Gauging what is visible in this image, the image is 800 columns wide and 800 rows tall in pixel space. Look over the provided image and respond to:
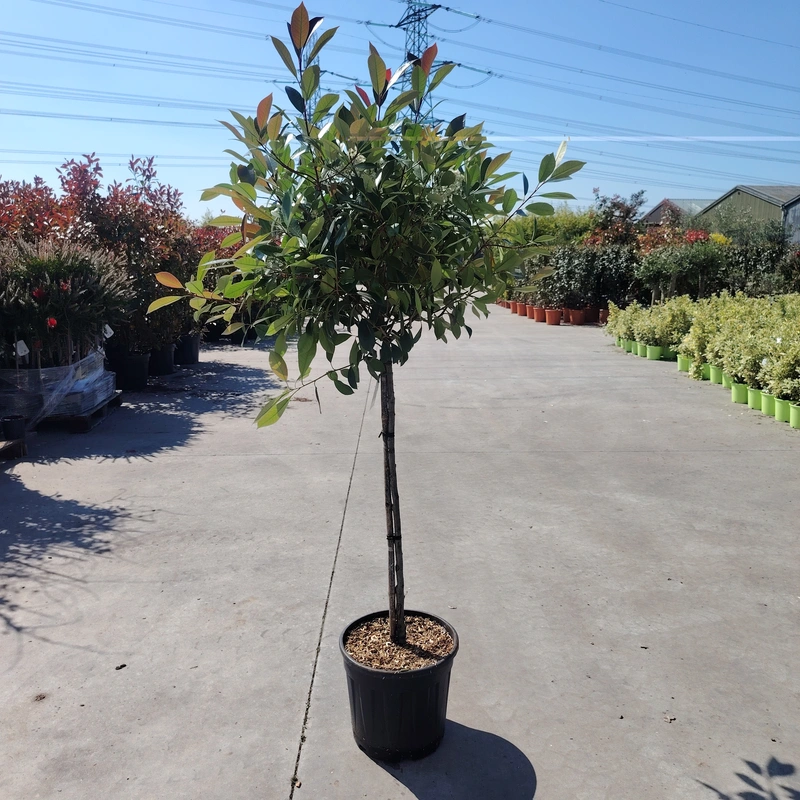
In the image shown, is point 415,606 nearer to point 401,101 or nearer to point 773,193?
point 401,101

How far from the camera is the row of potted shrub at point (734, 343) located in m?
8.20

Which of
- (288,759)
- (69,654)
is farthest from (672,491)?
(69,654)

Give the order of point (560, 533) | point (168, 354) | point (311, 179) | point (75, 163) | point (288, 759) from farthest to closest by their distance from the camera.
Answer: point (168, 354) → point (75, 163) → point (560, 533) → point (288, 759) → point (311, 179)

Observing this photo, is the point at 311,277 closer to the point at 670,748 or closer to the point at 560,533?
the point at 670,748

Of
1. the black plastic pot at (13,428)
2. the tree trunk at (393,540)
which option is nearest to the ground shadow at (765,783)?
the tree trunk at (393,540)

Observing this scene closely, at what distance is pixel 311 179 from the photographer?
88.4 inches

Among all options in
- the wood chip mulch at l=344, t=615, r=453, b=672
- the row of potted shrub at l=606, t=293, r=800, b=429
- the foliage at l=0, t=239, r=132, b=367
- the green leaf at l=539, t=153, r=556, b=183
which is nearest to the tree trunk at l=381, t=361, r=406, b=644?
the wood chip mulch at l=344, t=615, r=453, b=672

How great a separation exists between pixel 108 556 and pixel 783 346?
7.27 metres

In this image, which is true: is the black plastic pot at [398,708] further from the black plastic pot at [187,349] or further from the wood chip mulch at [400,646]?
the black plastic pot at [187,349]

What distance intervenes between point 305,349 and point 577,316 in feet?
64.8

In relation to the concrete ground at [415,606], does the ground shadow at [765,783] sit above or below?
below

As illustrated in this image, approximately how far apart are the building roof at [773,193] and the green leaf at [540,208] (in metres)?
43.9

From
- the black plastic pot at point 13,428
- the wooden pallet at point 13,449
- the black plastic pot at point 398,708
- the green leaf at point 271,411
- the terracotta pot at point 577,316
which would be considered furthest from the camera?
the terracotta pot at point 577,316

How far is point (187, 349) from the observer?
1337 cm
